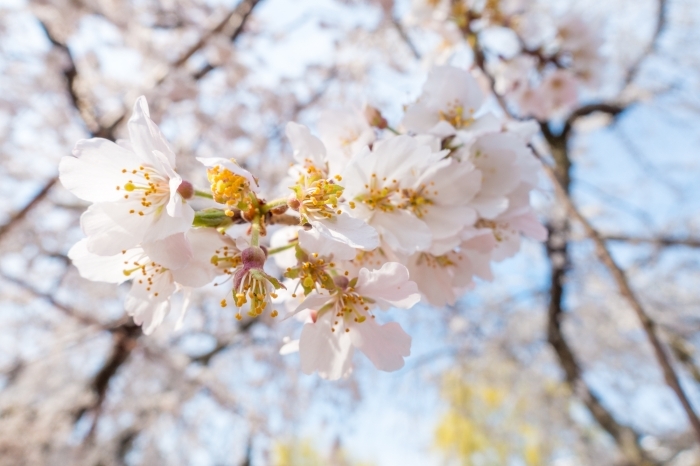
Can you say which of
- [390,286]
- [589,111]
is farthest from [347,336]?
[589,111]

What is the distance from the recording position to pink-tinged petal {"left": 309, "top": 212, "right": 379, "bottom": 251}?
628 mm

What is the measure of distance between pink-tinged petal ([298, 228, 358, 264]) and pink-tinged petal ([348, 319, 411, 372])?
182mm

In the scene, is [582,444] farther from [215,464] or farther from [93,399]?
[93,399]

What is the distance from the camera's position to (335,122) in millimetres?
1005

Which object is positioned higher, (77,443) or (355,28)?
(355,28)

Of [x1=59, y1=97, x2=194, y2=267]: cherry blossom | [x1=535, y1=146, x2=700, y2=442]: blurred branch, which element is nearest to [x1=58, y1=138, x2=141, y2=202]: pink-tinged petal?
[x1=59, y1=97, x2=194, y2=267]: cherry blossom

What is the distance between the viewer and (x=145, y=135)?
0.68 meters

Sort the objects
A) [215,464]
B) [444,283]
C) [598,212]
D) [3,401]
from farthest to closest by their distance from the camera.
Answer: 1. [598,212]
2. [215,464]
3. [3,401]
4. [444,283]

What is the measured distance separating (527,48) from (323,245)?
1.53 metres

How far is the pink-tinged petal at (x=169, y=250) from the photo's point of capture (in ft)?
2.12

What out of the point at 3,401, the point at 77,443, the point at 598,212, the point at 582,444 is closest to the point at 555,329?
the point at 598,212

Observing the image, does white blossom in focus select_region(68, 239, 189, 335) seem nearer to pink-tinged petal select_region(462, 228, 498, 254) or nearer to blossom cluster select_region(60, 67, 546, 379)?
blossom cluster select_region(60, 67, 546, 379)

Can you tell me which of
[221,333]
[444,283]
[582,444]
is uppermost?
[444,283]

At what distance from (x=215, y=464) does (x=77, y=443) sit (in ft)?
5.61
